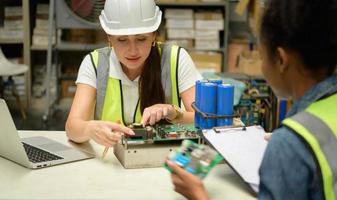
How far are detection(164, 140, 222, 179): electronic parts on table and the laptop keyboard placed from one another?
529 mm

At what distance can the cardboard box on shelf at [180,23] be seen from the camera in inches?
167

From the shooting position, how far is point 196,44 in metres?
4.28

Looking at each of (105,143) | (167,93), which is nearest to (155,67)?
(167,93)

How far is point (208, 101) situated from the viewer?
4.99ft

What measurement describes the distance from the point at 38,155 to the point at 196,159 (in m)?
0.63

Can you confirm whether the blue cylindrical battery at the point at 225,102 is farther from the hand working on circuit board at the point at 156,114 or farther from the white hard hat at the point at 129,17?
the white hard hat at the point at 129,17

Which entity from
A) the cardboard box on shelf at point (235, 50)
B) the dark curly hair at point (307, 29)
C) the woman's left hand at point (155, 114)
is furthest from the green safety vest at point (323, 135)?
the cardboard box on shelf at point (235, 50)

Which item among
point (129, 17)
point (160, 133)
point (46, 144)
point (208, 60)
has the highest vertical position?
point (129, 17)

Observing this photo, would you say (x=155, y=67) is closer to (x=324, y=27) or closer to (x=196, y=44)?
(x=324, y=27)

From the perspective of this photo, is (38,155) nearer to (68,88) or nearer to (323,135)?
(323,135)

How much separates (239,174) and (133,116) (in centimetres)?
79

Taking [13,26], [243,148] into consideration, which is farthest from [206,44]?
[243,148]

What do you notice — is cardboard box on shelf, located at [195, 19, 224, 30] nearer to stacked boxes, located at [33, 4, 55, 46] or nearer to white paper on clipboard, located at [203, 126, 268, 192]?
stacked boxes, located at [33, 4, 55, 46]

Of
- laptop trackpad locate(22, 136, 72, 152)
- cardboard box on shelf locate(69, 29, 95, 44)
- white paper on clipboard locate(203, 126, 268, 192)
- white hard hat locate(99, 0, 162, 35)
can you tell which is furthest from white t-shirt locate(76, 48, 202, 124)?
cardboard box on shelf locate(69, 29, 95, 44)
